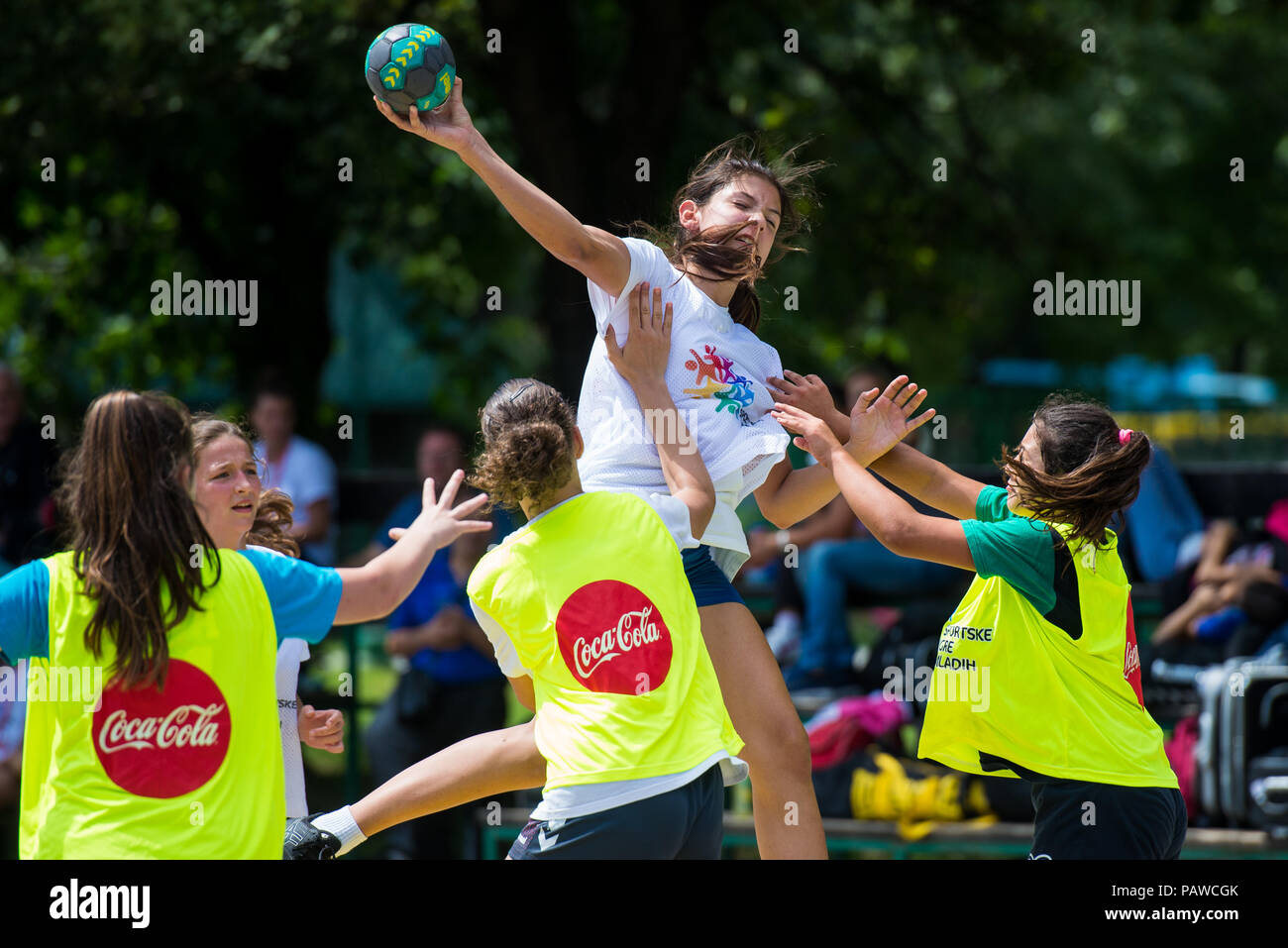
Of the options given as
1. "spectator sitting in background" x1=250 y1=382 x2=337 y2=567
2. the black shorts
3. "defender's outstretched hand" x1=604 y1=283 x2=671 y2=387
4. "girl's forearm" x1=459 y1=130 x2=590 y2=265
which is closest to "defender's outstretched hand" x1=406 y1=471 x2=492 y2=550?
"defender's outstretched hand" x1=604 y1=283 x2=671 y2=387

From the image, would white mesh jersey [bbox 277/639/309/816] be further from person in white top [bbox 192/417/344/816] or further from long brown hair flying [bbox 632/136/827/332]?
long brown hair flying [bbox 632/136/827/332]

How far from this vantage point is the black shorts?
3.57m

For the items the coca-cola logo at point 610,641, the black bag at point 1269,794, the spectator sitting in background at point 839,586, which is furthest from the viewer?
the spectator sitting in background at point 839,586

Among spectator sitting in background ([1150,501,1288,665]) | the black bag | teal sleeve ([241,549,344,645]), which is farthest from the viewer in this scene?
spectator sitting in background ([1150,501,1288,665])

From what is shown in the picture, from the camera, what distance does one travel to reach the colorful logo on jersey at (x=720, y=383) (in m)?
3.87

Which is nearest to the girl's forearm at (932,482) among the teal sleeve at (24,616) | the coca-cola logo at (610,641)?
the coca-cola logo at (610,641)

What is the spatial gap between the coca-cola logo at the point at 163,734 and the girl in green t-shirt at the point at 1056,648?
1671 mm

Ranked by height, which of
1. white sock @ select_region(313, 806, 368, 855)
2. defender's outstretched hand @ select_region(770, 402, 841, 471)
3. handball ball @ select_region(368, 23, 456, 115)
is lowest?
white sock @ select_region(313, 806, 368, 855)

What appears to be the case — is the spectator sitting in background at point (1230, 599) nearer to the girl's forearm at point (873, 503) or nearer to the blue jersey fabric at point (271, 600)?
the girl's forearm at point (873, 503)

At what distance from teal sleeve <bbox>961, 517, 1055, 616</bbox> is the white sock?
5.83 feet

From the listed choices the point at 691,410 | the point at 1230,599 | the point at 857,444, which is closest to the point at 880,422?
the point at 857,444

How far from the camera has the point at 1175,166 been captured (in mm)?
17047

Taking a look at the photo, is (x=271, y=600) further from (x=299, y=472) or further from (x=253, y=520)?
(x=299, y=472)

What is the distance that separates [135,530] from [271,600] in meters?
0.36
